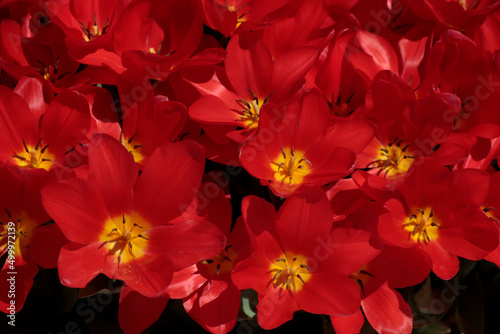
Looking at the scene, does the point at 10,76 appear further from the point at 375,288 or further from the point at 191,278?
the point at 375,288

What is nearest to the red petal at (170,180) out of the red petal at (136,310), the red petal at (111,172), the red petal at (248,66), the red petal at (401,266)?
the red petal at (111,172)

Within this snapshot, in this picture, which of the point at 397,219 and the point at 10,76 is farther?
the point at 10,76

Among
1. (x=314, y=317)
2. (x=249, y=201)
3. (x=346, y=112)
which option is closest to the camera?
(x=249, y=201)

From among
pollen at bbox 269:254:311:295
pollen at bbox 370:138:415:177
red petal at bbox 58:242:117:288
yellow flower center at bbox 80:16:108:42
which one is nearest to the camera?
red petal at bbox 58:242:117:288

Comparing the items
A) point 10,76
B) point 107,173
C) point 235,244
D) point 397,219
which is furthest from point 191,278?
point 10,76

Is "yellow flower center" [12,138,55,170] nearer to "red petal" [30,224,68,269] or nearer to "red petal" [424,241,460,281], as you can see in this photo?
"red petal" [30,224,68,269]

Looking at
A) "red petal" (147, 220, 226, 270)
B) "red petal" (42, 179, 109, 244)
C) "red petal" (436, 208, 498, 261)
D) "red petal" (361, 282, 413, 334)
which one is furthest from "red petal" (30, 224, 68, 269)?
"red petal" (436, 208, 498, 261)

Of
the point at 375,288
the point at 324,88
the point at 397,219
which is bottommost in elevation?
the point at 375,288

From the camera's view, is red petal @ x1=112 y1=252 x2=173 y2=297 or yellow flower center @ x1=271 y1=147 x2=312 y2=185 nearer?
red petal @ x1=112 y1=252 x2=173 y2=297
